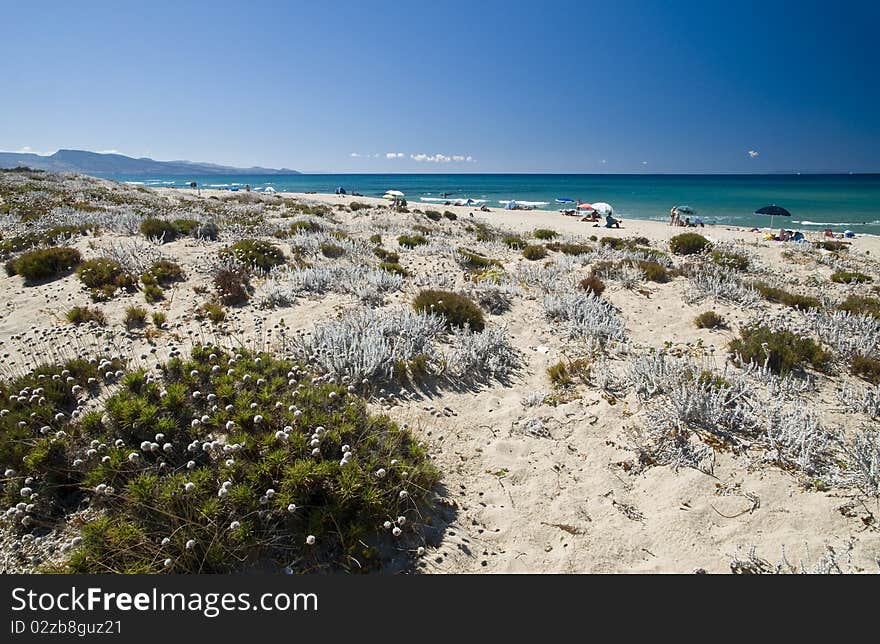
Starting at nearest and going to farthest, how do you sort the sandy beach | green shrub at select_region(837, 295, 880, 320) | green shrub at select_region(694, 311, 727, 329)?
the sandy beach < green shrub at select_region(694, 311, 727, 329) < green shrub at select_region(837, 295, 880, 320)

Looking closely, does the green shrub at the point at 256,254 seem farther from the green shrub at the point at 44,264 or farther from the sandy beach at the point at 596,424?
the green shrub at the point at 44,264

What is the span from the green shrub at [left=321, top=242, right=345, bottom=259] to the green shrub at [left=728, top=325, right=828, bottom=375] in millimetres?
10363

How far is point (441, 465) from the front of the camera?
14.6 feet

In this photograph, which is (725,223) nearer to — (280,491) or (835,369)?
(835,369)

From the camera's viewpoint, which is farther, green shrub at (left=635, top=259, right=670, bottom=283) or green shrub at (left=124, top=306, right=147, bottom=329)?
green shrub at (left=635, top=259, right=670, bottom=283)

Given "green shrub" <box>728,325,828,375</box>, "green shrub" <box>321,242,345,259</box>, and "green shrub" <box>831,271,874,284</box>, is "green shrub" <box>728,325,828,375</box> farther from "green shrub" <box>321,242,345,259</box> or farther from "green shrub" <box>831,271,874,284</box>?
"green shrub" <box>321,242,345,259</box>

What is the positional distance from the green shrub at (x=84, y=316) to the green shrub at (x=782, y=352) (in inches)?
419

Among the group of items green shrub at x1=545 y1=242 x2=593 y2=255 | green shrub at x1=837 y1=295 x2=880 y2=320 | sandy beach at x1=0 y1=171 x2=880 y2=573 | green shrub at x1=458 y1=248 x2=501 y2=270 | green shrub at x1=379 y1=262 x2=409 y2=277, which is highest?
green shrub at x1=545 y1=242 x2=593 y2=255

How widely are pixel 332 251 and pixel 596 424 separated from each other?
32.2 feet

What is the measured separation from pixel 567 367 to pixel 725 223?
40.9 m

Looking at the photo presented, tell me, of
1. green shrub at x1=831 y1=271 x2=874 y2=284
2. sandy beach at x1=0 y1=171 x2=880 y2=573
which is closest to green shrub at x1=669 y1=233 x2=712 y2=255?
green shrub at x1=831 y1=271 x2=874 y2=284

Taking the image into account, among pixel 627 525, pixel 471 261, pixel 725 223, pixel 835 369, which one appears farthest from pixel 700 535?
pixel 725 223

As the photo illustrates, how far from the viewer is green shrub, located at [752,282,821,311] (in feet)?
29.5

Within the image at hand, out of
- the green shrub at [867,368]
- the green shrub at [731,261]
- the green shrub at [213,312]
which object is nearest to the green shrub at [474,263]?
the green shrub at [213,312]
